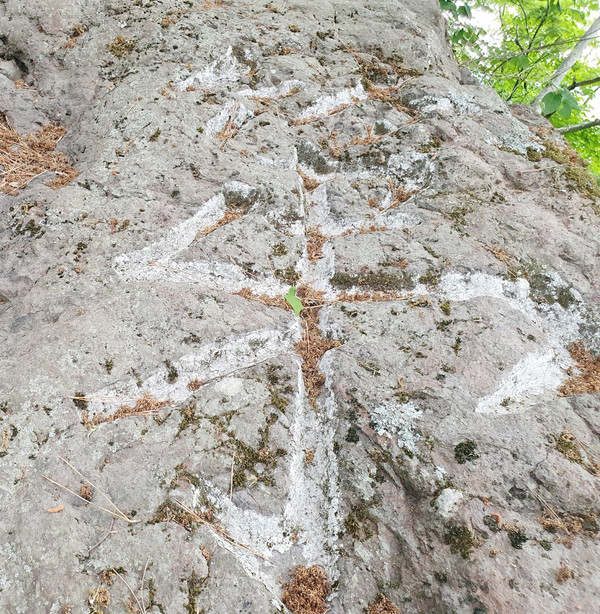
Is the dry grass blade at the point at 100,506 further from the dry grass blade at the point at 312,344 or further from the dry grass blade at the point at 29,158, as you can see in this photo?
the dry grass blade at the point at 29,158

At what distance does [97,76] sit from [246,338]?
3.91 m

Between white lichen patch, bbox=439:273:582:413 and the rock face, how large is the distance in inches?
1.0

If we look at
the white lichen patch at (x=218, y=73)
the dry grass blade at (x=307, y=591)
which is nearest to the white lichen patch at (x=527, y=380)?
the dry grass blade at (x=307, y=591)

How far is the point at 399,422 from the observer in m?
3.13

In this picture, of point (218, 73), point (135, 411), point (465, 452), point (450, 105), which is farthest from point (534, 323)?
point (218, 73)

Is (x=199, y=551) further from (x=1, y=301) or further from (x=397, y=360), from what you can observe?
(x=1, y=301)

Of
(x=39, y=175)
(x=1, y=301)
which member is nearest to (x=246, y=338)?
(x=1, y=301)

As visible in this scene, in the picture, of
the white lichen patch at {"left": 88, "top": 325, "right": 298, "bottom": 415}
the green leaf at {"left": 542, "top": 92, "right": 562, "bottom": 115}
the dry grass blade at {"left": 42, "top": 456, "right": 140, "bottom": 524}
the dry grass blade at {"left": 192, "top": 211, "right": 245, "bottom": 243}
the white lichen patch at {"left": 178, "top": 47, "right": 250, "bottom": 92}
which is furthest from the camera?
the white lichen patch at {"left": 178, "top": 47, "right": 250, "bottom": 92}

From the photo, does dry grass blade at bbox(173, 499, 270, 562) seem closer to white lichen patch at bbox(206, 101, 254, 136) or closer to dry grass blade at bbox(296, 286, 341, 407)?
dry grass blade at bbox(296, 286, 341, 407)

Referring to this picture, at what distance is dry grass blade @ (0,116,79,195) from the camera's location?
441 cm

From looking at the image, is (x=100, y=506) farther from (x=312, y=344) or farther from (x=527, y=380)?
(x=527, y=380)

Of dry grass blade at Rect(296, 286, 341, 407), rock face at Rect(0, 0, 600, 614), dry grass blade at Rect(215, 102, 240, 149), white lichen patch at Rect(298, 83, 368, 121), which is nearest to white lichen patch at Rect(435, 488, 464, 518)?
rock face at Rect(0, 0, 600, 614)

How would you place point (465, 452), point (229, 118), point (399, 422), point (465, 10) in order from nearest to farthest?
point (465, 452), point (399, 422), point (229, 118), point (465, 10)

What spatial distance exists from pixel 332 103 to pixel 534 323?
11.4ft
